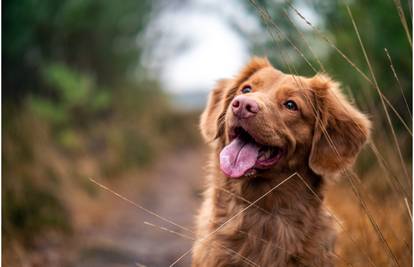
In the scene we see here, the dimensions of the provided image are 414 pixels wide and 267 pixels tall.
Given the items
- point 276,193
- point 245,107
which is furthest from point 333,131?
point 245,107

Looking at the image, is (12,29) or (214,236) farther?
(12,29)

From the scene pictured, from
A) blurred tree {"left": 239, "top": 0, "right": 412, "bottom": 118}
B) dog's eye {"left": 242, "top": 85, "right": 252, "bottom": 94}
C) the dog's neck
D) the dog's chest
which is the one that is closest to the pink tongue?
the dog's neck

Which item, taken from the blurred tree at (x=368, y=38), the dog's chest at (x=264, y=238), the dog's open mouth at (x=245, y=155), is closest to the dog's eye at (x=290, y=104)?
the dog's open mouth at (x=245, y=155)

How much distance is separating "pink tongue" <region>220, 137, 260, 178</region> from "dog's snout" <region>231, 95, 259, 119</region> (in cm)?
23

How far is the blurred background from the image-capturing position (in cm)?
418

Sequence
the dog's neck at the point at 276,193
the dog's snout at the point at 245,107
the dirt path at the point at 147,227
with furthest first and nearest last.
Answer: the dirt path at the point at 147,227, the dog's neck at the point at 276,193, the dog's snout at the point at 245,107

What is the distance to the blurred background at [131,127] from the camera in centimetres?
418

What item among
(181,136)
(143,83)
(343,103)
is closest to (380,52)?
(343,103)

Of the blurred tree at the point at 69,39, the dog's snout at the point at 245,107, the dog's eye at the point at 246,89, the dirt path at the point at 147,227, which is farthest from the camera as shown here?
the blurred tree at the point at 69,39

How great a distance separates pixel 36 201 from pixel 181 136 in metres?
11.8

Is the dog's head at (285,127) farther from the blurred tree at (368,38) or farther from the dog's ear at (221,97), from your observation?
the blurred tree at (368,38)

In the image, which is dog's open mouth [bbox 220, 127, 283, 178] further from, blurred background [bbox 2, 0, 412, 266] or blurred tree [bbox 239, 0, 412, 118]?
blurred tree [bbox 239, 0, 412, 118]

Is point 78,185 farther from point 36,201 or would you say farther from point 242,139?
point 242,139

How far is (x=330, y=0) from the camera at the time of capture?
6656 mm
